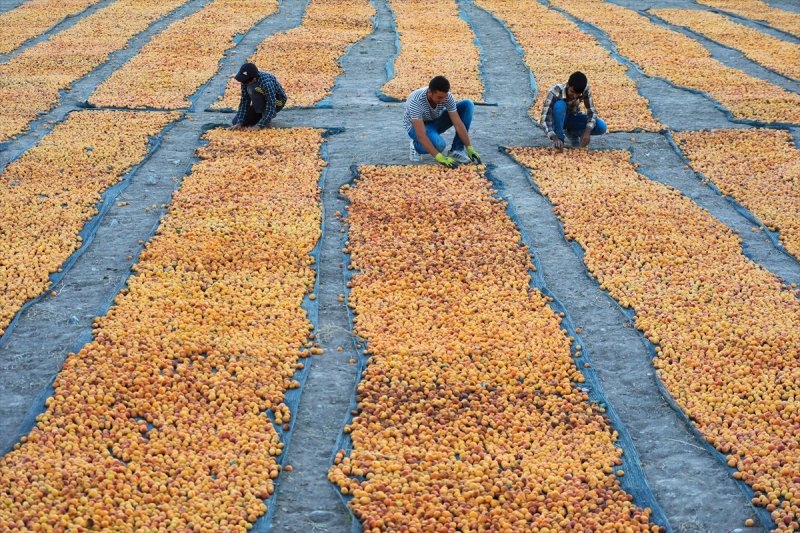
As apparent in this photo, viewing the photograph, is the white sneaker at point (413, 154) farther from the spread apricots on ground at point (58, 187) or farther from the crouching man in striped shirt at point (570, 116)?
the spread apricots on ground at point (58, 187)

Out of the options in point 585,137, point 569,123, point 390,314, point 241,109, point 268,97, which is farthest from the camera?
point 241,109

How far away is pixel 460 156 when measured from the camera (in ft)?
29.1

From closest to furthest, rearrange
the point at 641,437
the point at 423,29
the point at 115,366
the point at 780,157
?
the point at 641,437, the point at 115,366, the point at 780,157, the point at 423,29

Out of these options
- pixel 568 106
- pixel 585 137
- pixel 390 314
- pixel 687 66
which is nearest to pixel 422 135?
pixel 568 106

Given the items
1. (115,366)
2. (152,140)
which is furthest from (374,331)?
(152,140)

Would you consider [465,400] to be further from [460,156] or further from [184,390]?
[460,156]

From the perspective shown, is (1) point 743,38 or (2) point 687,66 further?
(1) point 743,38

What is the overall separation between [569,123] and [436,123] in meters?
1.46

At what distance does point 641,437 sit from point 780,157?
17.8ft

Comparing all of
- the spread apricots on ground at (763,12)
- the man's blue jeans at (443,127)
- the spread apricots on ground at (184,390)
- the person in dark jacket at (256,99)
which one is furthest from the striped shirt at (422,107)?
the spread apricots on ground at (763,12)

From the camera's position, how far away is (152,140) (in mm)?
9242

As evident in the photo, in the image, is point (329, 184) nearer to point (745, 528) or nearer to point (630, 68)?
point (745, 528)

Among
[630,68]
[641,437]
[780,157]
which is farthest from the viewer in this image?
[630,68]

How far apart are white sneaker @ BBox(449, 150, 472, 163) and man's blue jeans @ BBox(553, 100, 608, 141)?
1009 mm
